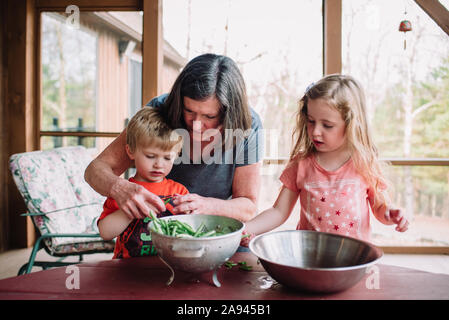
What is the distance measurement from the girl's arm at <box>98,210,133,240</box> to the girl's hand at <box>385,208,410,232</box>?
97 cm

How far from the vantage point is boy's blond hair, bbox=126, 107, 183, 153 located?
1566mm

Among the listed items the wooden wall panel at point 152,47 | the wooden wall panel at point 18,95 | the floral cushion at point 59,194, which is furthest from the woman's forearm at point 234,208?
the wooden wall panel at point 18,95

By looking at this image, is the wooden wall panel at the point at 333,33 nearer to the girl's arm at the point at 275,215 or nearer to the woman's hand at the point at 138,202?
the girl's arm at the point at 275,215

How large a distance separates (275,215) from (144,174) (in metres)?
0.62

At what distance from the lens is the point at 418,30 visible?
4.93 meters

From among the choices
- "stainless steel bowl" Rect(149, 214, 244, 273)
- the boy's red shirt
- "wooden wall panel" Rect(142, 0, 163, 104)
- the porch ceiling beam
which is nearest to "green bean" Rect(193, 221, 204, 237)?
"stainless steel bowl" Rect(149, 214, 244, 273)

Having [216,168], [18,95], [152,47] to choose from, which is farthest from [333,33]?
[18,95]

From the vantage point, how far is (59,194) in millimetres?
2795

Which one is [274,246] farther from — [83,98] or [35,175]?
[83,98]

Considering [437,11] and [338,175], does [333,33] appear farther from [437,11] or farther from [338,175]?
[338,175]

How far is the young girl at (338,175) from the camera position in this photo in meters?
1.59

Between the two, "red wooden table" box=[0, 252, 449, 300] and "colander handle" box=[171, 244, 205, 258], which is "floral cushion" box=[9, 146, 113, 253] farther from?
"colander handle" box=[171, 244, 205, 258]

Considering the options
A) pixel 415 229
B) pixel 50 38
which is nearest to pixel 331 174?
pixel 415 229
